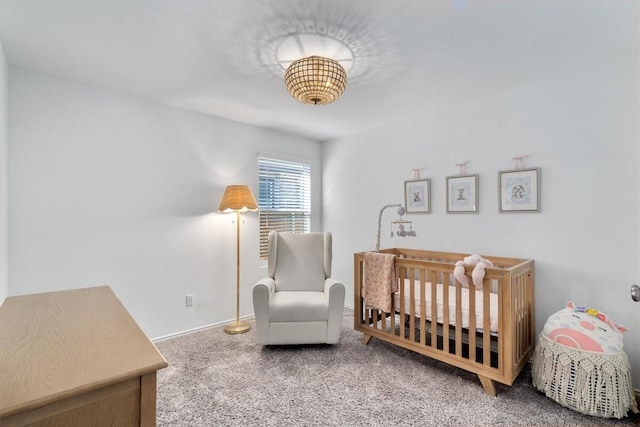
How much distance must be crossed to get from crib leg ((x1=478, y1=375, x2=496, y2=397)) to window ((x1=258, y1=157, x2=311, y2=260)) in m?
2.52

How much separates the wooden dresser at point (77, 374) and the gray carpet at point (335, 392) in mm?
989

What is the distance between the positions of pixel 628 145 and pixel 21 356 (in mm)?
3324

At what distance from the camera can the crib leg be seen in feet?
6.44

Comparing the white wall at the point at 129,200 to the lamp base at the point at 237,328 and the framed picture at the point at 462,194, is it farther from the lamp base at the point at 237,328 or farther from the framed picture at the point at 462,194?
the framed picture at the point at 462,194

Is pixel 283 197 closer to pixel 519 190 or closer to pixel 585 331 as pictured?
pixel 519 190

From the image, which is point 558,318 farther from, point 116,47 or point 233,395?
point 116,47

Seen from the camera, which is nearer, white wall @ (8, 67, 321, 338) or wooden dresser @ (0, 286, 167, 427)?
wooden dresser @ (0, 286, 167, 427)

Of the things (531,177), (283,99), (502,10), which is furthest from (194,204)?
Result: (531,177)

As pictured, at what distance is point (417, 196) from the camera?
10.6 ft

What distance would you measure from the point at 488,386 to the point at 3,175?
3538 millimetres

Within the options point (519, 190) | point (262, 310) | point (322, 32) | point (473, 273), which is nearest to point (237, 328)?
point (262, 310)

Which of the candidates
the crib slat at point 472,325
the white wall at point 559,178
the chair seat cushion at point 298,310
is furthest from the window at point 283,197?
the crib slat at point 472,325

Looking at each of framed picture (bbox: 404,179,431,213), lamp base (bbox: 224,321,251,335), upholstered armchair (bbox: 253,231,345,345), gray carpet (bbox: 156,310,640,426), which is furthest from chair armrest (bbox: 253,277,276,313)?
framed picture (bbox: 404,179,431,213)

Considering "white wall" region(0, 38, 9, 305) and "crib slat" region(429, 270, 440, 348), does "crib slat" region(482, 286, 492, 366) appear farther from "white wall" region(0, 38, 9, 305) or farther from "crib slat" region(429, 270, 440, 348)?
"white wall" region(0, 38, 9, 305)
